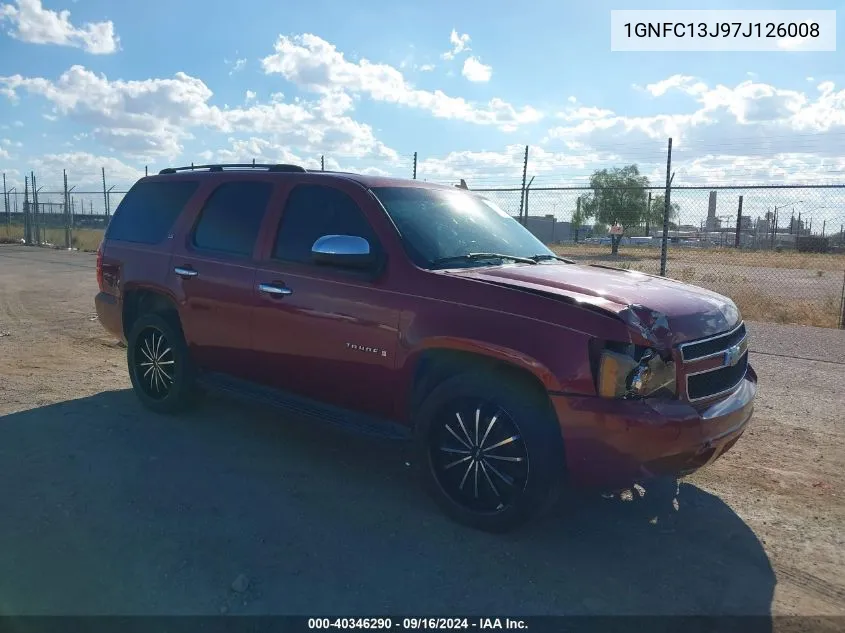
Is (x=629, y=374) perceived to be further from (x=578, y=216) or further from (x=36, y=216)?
(x=36, y=216)

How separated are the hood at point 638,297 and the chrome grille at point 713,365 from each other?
0.18 feet

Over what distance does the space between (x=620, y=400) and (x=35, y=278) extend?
15664mm

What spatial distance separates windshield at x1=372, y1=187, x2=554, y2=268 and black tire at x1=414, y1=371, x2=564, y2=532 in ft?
2.73

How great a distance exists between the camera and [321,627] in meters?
2.86

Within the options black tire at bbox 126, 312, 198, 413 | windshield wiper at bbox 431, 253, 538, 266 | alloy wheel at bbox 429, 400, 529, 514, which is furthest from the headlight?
black tire at bbox 126, 312, 198, 413

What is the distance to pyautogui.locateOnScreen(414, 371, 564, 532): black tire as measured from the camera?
3.39 m

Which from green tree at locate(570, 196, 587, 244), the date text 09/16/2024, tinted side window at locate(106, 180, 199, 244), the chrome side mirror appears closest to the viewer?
the date text 09/16/2024

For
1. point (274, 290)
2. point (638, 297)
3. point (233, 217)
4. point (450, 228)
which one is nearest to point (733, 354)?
point (638, 297)

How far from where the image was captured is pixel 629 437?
3.17m

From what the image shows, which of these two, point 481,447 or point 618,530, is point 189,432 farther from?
point 618,530

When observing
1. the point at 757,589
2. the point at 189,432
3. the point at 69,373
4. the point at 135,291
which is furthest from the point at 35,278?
the point at 757,589

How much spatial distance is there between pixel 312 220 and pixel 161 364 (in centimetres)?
192

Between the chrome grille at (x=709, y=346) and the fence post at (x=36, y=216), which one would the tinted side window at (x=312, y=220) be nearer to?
the chrome grille at (x=709, y=346)

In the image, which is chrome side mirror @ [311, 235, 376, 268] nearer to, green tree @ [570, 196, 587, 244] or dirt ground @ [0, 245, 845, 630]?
dirt ground @ [0, 245, 845, 630]
